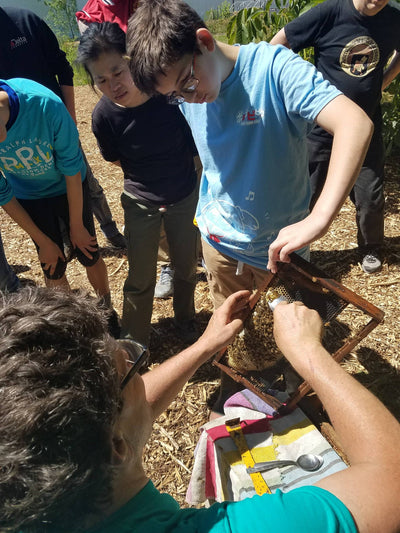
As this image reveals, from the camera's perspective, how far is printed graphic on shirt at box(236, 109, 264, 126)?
1617 millimetres

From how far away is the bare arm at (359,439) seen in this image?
93cm

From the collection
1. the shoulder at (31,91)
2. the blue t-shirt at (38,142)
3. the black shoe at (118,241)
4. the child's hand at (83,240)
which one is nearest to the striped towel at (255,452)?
the child's hand at (83,240)

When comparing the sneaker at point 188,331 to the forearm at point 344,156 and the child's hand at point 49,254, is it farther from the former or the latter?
the forearm at point 344,156

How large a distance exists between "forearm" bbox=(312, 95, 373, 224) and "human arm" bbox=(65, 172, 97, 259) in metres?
1.83

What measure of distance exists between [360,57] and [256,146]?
6.63 feet

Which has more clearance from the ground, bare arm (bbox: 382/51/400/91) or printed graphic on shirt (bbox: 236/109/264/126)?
bare arm (bbox: 382/51/400/91)

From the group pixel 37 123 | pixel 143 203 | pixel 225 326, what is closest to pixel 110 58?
pixel 37 123

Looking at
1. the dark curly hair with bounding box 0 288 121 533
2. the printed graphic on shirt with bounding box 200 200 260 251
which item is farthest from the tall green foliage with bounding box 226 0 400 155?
the dark curly hair with bounding box 0 288 121 533

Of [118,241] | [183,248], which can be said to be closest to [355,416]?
[183,248]

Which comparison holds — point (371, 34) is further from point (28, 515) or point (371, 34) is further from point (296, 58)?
point (28, 515)

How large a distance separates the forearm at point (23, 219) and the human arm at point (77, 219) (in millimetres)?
205

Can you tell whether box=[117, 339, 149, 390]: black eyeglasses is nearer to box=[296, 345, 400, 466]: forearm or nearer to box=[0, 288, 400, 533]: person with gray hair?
box=[0, 288, 400, 533]: person with gray hair

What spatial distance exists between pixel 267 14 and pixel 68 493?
434 cm

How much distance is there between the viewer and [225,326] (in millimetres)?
1720
